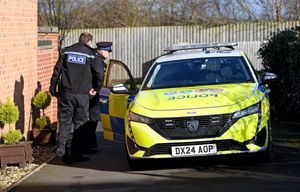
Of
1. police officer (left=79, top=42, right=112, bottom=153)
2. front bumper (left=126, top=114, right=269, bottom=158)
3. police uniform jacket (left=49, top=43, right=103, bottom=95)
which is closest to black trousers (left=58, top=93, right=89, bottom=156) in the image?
police uniform jacket (left=49, top=43, right=103, bottom=95)

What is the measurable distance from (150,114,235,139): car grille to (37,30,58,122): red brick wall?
4758mm

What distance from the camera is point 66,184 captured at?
8.34 meters

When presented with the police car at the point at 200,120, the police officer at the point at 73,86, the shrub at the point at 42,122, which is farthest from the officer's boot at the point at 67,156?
the shrub at the point at 42,122

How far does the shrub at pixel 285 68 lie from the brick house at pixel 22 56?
15.3 feet

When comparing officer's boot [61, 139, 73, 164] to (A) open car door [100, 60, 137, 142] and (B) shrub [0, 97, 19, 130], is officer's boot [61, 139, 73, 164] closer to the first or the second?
(A) open car door [100, 60, 137, 142]

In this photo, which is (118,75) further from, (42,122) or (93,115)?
(93,115)

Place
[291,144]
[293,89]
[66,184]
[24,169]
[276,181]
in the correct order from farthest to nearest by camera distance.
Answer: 1. [293,89]
2. [291,144]
3. [24,169]
4. [66,184]
5. [276,181]

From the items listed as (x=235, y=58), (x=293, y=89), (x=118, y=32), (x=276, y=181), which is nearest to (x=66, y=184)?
(x=276, y=181)

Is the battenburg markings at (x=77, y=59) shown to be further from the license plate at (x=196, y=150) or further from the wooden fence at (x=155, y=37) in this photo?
the wooden fence at (x=155, y=37)

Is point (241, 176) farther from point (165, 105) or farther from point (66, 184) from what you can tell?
point (66, 184)

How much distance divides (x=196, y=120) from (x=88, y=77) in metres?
2.17

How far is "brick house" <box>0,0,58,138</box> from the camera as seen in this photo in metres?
10.1

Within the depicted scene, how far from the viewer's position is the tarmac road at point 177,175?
25.3 feet

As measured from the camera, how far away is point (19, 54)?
1104cm
